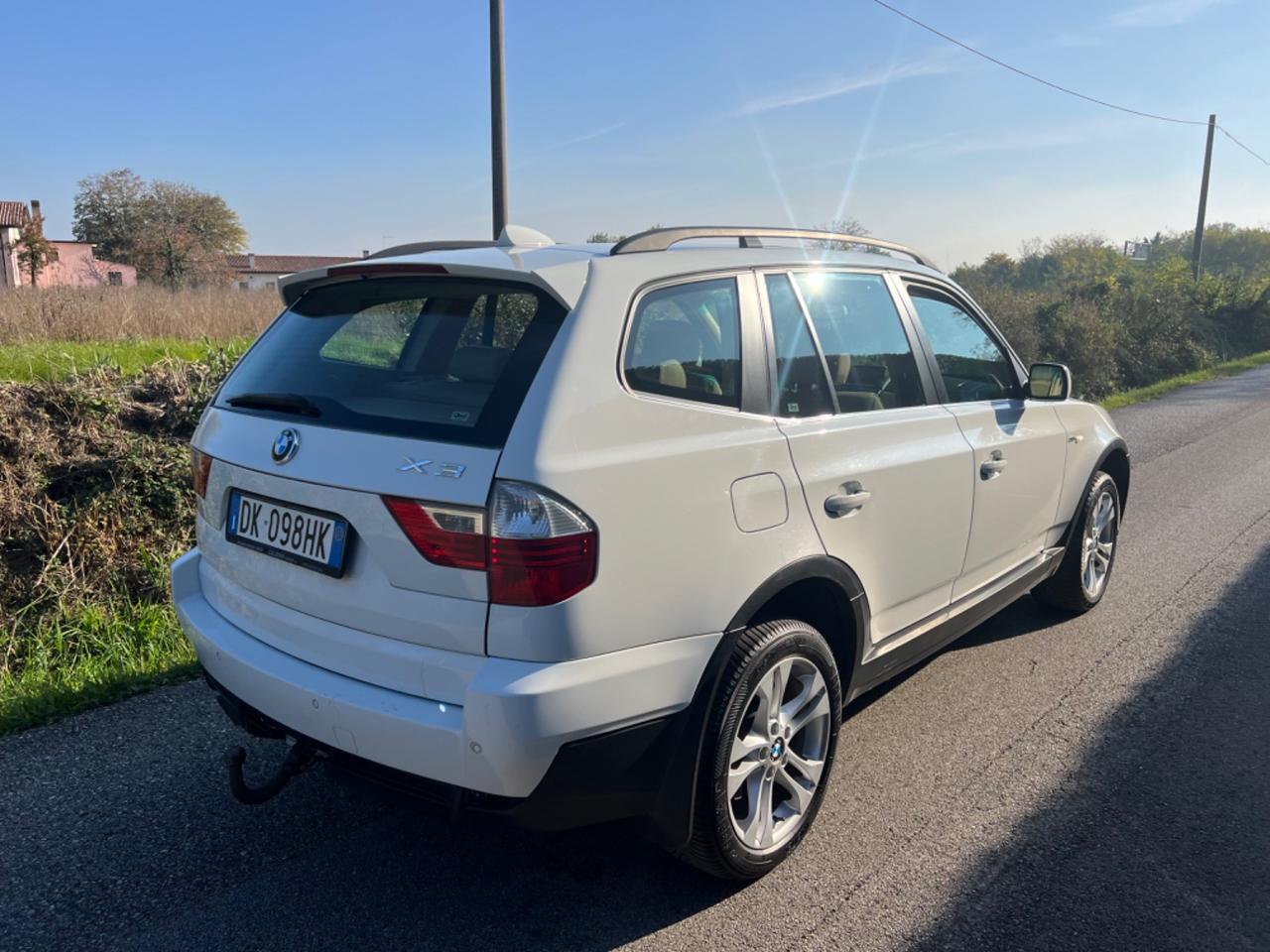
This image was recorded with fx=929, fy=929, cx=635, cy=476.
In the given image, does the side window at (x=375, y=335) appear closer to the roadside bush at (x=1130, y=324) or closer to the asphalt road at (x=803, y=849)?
the asphalt road at (x=803, y=849)

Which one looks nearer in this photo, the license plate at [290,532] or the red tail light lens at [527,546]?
the red tail light lens at [527,546]

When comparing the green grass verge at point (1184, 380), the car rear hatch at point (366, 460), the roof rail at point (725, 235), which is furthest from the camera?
the green grass verge at point (1184, 380)

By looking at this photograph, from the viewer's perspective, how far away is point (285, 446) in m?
2.55

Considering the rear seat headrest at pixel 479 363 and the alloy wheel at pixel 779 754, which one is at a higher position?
the rear seat headrest at pixel 479 363

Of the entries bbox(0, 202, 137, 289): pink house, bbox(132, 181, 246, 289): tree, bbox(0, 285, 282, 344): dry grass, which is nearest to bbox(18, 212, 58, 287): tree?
bbox(0, 202, 137, 289): pink house

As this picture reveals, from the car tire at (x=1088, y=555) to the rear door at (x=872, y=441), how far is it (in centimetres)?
144

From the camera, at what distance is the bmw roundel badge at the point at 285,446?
8.27ft

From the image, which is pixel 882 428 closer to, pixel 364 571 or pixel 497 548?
pixel 497 548

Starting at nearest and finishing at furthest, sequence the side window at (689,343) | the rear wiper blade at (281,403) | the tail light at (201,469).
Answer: the side window at (689,343) < the rear wiper blade at (281,403) < the tail light at (201,469)

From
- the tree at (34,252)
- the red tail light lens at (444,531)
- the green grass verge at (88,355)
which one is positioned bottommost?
the red tail light lens at (444,531)

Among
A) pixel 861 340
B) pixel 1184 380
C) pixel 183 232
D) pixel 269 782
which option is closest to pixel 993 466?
pixel 861 340

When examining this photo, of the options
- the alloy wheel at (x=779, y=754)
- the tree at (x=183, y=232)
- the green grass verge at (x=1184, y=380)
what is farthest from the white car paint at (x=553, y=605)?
the tree at (x=183, y=232)

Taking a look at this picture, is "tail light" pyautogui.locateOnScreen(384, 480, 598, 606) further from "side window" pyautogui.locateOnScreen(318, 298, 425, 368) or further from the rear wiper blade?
"side window" pyautogui.locateOnScreen(318, 298, 425, 368)

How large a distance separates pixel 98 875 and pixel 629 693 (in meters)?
1.75
